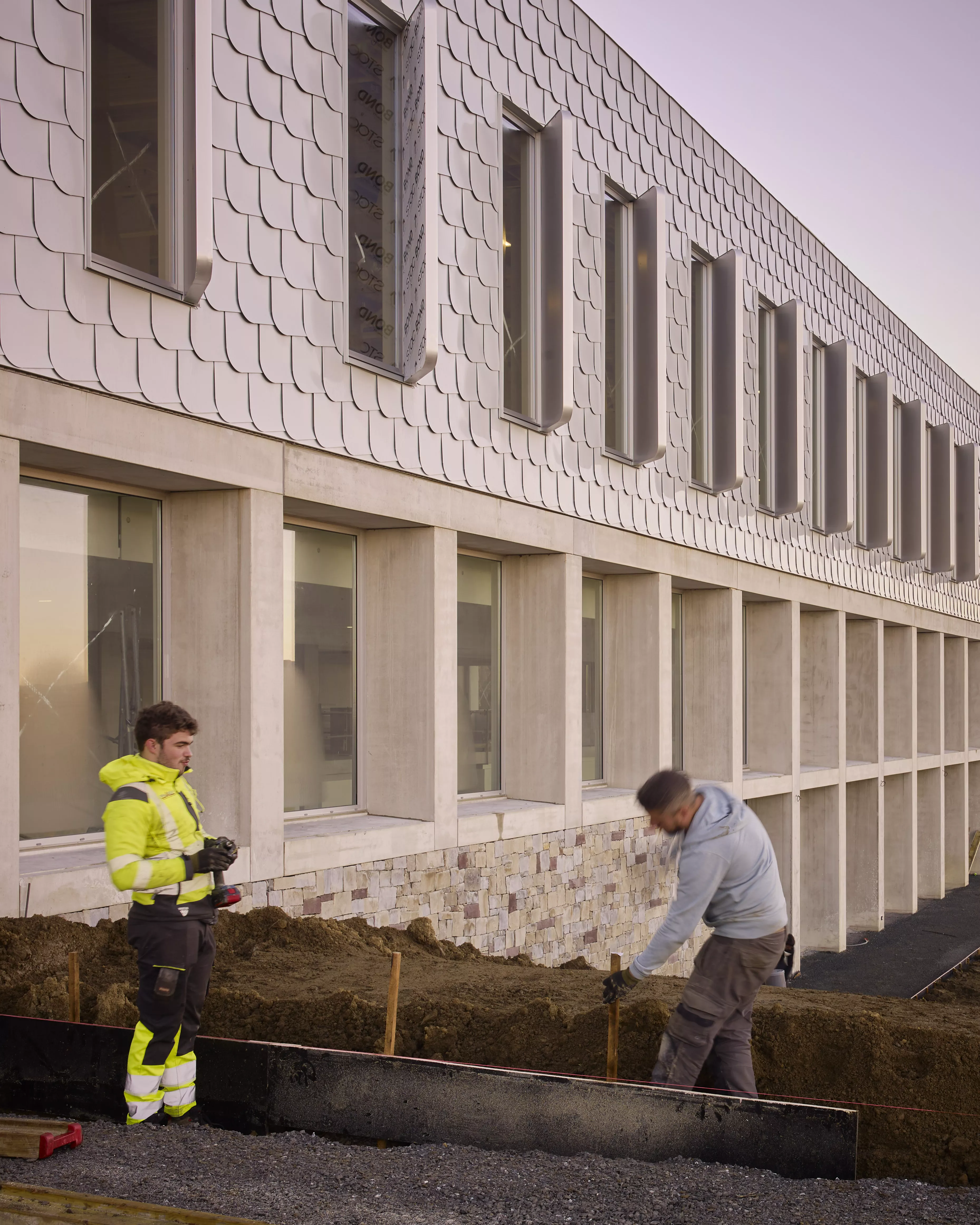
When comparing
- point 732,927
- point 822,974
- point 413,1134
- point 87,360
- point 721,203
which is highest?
point 721,203

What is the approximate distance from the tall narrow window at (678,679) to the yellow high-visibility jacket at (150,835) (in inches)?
484

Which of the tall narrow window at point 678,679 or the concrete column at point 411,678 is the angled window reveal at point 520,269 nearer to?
the concrete column at point 411,678

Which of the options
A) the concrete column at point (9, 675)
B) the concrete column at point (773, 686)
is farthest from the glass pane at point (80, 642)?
the concrete column at point (773, 686)

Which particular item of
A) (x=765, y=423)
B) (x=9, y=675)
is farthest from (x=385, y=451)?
(x=765, y=423)

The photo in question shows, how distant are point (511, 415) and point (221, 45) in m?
4.61

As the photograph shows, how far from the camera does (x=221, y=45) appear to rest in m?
8.88

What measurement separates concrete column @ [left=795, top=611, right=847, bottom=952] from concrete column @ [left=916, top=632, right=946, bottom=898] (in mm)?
6998

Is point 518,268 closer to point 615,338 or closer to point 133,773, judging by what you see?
point 615,338

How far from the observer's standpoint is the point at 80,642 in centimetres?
855

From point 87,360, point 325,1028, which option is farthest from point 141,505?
point 325,1028

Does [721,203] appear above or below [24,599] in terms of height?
above

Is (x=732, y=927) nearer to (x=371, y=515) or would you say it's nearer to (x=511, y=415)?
(x=371, y=515)

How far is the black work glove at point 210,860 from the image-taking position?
5.55 meters

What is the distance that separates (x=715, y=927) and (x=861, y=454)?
20.4 meters
